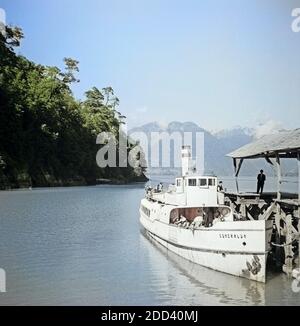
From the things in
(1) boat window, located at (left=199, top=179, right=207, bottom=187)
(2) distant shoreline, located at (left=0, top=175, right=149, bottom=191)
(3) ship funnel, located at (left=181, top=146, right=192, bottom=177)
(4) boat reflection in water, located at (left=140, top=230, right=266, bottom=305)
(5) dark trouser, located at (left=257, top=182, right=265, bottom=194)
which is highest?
(3) ship funnel, located at (left=181, top=146, right=192, bottom=177)

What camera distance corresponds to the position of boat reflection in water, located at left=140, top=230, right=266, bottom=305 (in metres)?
14.1

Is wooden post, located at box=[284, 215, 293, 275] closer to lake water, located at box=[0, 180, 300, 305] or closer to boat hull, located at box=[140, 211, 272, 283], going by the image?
lake water, located at box=[0, 180, 300, 305]

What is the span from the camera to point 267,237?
15.8m

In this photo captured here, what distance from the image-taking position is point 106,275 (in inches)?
664

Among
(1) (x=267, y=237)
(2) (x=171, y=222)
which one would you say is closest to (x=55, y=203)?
(2) (x=171, y=222)

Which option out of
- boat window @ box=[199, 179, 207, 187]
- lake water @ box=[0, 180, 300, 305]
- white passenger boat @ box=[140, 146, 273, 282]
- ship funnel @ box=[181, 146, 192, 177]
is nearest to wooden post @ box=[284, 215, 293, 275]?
lake water @ box=[0, 180, 300, 305]

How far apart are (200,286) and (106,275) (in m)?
3.14

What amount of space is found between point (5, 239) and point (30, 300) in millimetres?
10308

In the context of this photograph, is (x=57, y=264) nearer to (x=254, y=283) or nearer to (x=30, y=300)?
(x=30, y=300)

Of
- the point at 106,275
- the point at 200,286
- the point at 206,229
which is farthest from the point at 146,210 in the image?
the point at 200,286

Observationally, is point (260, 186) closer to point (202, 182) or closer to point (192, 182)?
point (202, 182)

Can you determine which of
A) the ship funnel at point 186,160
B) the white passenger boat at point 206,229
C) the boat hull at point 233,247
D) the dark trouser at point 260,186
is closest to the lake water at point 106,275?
the boat hull at point 233,247
